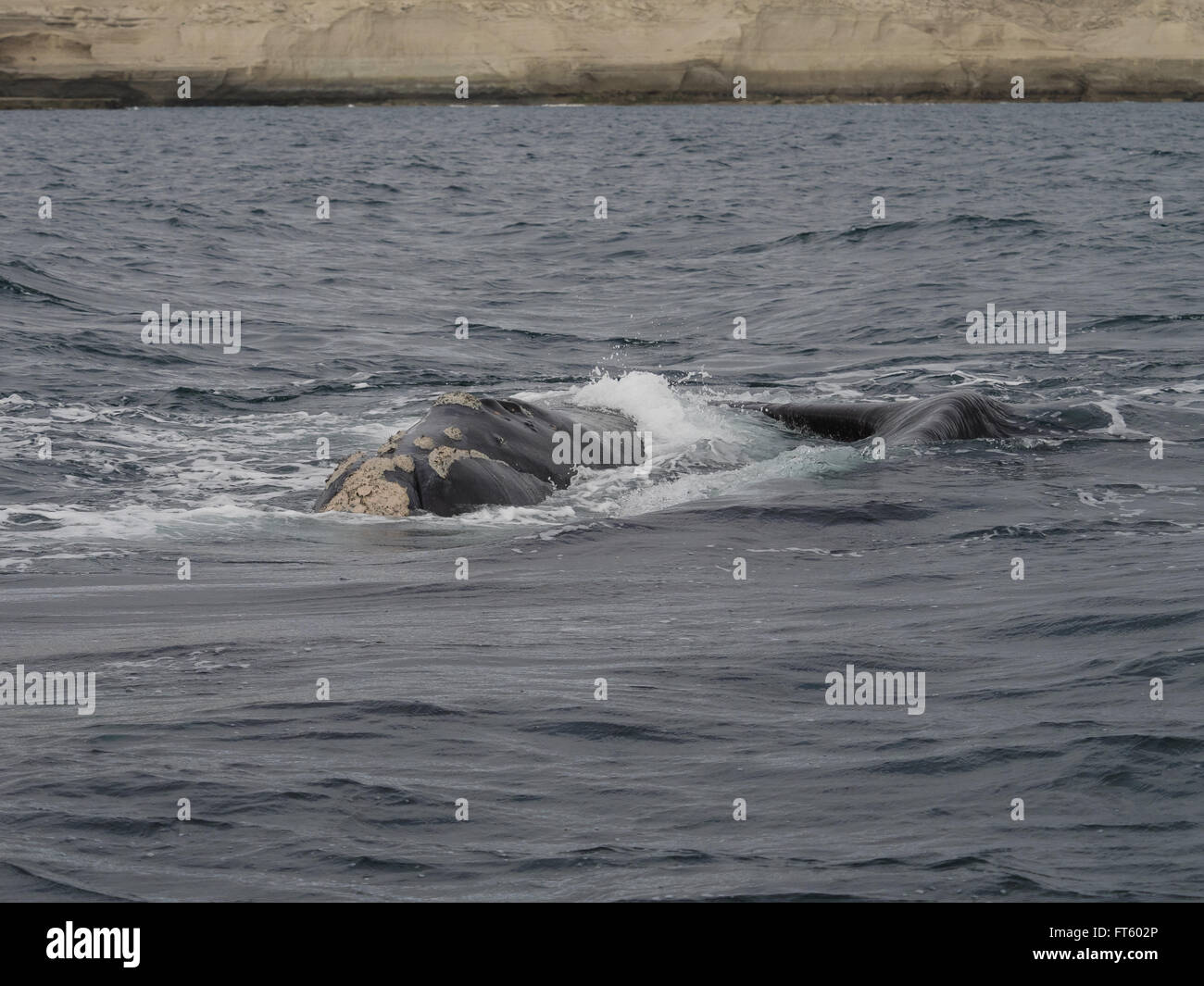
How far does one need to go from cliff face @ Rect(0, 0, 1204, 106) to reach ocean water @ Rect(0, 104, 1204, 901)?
96034 mm

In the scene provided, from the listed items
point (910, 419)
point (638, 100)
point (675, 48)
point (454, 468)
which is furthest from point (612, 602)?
point (675, 48)

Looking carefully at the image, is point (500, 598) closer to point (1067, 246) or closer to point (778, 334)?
point (778, 334)

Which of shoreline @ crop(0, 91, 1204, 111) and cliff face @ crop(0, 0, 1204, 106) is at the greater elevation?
cliff face @ crop(0, 0, 1204, 106)

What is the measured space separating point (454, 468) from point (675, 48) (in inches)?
4477

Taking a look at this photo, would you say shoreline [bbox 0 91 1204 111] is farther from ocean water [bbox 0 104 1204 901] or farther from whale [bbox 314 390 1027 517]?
whale [bbox 314 390 1027 517]

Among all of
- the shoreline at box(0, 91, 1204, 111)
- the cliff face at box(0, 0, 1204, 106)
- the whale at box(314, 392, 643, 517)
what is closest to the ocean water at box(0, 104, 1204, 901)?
the whale at box(314, 392, 643, 517)

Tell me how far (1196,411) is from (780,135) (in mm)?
54745

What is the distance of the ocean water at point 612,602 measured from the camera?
5.61 metres

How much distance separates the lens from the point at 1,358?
1853 cm

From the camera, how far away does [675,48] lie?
119625 millimetres

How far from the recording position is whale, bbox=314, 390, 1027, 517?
10766 mm
